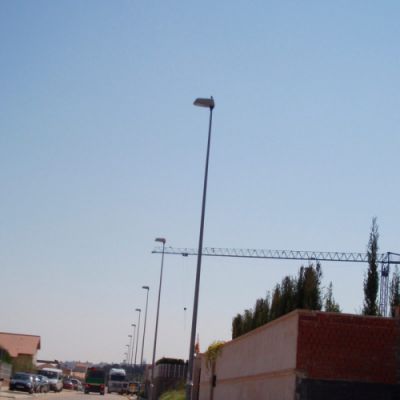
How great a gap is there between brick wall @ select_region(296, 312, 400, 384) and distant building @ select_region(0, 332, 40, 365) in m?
93.8

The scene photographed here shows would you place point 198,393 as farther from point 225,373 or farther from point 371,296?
point 371,296

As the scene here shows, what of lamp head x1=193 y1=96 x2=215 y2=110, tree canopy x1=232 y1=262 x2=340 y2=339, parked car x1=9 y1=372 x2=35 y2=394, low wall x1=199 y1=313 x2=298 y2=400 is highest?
lamp head x1=193 y1=96 x2=215 y2=110

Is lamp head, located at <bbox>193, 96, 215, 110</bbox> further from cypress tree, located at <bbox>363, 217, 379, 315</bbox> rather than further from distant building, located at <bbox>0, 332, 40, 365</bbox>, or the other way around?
distant building, located at <bbox>0, 332, 40, 365</bbox>

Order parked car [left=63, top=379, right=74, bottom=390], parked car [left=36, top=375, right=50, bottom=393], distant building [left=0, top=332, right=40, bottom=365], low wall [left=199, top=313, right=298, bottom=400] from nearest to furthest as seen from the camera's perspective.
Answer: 1. low wall [left=199, top=313, right=298, bottom=400]
2. parked car [left=36, top=375, right=50, bottom=393]
3. parked car [left=63, top=379, right=74, bottom=390]
4. distant building [left=0, top=332, right=40, bottom=365]

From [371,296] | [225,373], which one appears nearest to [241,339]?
[225,373]

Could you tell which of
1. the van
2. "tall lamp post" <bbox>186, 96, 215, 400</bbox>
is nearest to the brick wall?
"tall lamp post" <bbox>186, 96, 215, 400</bbox>

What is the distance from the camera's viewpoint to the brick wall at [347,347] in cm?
1953

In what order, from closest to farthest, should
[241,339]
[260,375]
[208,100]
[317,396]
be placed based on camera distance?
[317,396]
[260,375]
[208,100]
[241,339]

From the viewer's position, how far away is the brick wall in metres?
19.5

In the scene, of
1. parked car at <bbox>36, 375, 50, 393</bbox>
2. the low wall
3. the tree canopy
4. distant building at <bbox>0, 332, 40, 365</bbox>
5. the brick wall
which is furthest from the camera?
distant building at <bbox>0, 332, 40, 365</bbox>

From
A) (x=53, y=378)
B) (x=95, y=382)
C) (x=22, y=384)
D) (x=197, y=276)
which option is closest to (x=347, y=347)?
(x=197, y=276)

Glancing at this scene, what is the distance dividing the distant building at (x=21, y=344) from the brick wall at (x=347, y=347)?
93.8 meters

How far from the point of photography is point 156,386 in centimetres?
6806

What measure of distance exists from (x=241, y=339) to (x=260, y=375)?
211 inches
